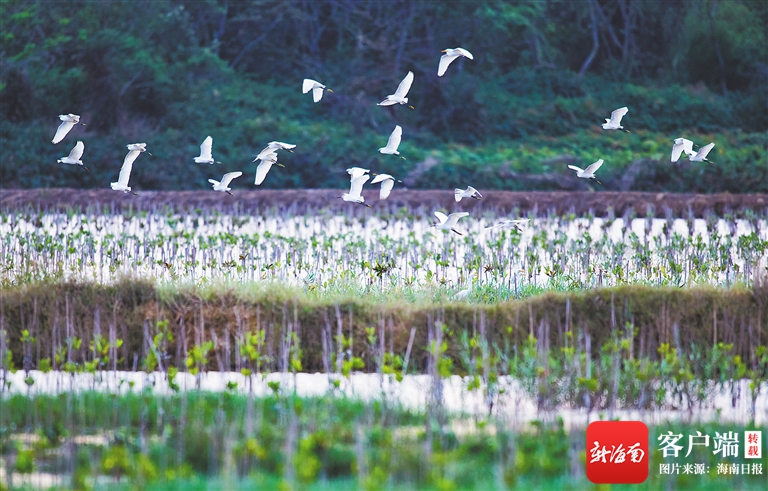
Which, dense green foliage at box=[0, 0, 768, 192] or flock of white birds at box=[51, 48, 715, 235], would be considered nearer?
flock of white birds at box=[51, 48, 715, 235]

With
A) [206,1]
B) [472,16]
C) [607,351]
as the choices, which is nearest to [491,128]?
[472,16]

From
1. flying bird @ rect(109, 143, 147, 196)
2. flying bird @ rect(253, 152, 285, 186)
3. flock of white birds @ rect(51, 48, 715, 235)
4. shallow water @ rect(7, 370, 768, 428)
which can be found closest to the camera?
shallow water @ rect(7, 370, 768, 428)

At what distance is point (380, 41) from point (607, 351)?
890 inches

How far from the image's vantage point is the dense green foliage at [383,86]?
75.9 feet

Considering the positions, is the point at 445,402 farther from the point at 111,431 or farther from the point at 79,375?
the point at 79,375

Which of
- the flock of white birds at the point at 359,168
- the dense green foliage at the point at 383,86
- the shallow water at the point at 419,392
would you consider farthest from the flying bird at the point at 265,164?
the dense green foliage at the point at 383,86

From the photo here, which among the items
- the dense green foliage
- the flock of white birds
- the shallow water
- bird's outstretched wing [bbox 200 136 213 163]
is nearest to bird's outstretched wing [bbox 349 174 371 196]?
the flock of white birds

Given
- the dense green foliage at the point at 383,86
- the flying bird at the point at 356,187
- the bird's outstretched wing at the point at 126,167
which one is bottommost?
the flying bird at the point at 356,187

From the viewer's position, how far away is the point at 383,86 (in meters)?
27.5

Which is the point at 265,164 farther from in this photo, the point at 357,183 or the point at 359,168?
the point at 357,183

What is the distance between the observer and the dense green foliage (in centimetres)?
2314

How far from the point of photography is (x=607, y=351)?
263 inches

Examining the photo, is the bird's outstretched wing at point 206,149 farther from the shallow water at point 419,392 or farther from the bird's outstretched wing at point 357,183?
the shallow water at point 419,392

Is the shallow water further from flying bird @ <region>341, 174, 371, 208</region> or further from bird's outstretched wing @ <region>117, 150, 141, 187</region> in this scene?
bird's outstretched wing @ <region>117, 150, 141, 187</region>
